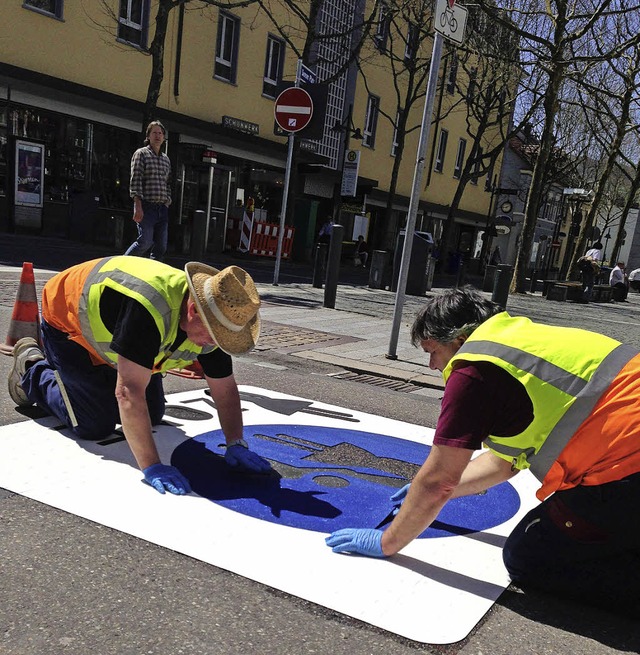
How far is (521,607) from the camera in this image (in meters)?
2.36

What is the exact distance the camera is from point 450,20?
19.8ft

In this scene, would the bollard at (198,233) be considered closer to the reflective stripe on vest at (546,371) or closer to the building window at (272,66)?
the reflective stripe on vest at (546,371)

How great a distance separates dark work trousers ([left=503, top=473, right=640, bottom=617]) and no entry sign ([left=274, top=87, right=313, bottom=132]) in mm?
8609

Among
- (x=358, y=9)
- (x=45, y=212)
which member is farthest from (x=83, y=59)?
(x=358, y=9)

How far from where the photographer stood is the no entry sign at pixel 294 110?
10203 mm

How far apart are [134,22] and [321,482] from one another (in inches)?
633

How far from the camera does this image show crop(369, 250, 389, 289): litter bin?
13980mm

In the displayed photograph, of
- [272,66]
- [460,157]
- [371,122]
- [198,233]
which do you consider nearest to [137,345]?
[198,233]

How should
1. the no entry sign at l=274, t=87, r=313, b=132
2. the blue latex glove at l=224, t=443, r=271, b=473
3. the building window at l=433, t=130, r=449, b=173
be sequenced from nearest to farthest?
the blue latex glove at l=224, t=443, r=271, b=473 < the no entry sign at l=274, t=87, r=313, b=132 < the building window at l=433, t=130, r=449, b=173

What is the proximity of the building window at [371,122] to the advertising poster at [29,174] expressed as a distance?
14.1m

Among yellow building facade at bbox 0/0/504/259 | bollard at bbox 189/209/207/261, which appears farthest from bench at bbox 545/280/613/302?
bollard at bbox 189/209/207/261

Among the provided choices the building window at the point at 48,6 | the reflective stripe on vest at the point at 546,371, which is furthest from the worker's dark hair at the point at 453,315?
the building window at the point at 48,6

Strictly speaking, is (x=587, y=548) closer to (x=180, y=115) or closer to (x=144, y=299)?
(x=144, y=299)

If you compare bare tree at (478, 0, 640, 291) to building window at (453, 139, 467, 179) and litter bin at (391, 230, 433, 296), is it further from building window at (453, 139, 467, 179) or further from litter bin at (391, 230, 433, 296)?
building window at (453, 139, 467, 179)
